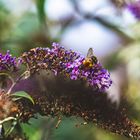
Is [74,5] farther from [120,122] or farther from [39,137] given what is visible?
[120,122]

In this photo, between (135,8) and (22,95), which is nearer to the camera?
(22,95)

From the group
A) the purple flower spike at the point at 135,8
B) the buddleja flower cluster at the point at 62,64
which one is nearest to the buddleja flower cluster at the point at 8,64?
the buddleja flower cluster at the point at 62,64

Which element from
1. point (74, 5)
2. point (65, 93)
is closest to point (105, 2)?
point (74, 5)

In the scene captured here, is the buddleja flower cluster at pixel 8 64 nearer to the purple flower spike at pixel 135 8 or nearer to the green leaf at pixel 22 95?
the green leaf at pixel 22 95

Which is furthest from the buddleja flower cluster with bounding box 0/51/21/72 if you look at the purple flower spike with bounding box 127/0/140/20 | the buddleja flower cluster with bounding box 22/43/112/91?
the purple flower spike with bounding box 127/0/140/20

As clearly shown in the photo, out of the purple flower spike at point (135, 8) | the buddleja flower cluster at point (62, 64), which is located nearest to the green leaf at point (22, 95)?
the buddleja flower cluster at point (62, 64)

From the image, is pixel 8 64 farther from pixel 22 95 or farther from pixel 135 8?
pixel 135 8

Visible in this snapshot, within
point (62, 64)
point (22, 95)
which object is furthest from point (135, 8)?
point (22, 95)

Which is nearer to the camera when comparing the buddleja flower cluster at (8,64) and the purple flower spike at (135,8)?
the buddleja flower cluster at (8,64)

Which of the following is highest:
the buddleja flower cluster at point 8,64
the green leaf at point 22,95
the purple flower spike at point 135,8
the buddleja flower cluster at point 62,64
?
the purple flower spike at point 135,8

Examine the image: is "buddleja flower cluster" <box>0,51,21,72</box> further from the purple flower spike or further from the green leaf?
the purple flower spike

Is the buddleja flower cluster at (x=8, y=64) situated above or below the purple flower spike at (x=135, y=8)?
below
